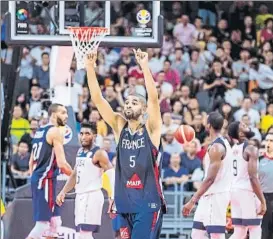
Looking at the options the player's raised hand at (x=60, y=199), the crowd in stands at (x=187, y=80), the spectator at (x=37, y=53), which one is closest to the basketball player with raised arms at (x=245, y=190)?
the player's raised hand at (x=60, y=199)

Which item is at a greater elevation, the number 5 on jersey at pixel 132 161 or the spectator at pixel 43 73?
the spectator at pixel 43 73

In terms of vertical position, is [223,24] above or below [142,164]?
above

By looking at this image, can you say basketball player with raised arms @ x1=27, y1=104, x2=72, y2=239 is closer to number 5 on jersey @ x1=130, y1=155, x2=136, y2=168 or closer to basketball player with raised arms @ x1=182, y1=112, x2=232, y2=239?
basketball player with raised arms @ x1=182, y1=112, x2=232, y2=239

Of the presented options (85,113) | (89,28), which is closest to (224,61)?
(85,113)

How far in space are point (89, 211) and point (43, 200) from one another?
0.63 metres

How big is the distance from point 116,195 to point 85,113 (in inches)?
379

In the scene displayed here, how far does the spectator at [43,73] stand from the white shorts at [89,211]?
7207 mm

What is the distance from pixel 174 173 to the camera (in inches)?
789

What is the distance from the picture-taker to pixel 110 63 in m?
23.9

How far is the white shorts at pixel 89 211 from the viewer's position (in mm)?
15664

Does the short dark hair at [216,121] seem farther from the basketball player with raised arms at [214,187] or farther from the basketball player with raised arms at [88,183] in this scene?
the basketball player with raised arms at [88,183]

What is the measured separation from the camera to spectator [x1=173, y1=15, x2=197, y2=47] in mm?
24536

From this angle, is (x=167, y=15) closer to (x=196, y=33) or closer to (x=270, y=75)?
(x=196, y=33)

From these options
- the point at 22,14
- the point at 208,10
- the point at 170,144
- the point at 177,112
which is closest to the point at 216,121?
the point at 22,14
